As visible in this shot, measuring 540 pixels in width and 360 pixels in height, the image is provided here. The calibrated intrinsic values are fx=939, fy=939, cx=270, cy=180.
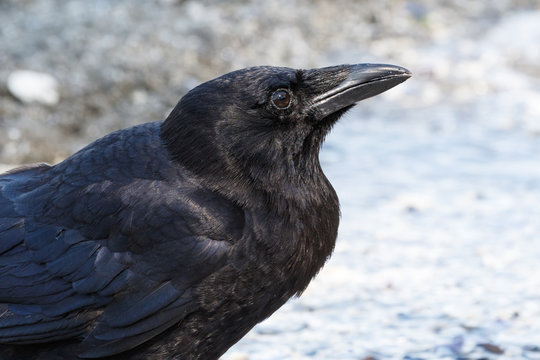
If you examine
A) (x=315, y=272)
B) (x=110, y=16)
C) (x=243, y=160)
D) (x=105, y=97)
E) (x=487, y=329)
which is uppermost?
(x=110, y=16)

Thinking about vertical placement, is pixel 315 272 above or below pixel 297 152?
below

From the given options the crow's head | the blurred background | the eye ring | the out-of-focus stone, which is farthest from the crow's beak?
the out-of-focus stone

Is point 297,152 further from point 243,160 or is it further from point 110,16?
point 110,16

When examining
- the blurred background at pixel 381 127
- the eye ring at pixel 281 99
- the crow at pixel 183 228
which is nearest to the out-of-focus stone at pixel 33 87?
the blurred background at pixel 381 127

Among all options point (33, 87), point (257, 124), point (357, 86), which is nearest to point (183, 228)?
point (257, 124)

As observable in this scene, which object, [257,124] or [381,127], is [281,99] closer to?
[257,124]

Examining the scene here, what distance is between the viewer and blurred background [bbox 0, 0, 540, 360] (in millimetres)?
4457

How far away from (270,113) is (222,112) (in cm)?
19

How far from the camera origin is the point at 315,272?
369 centimetres

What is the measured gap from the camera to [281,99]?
3635 millimetres

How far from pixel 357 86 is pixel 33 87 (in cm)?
355

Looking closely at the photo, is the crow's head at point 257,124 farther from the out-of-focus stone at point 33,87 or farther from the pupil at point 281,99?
the out-of-focus stone at point 33,87

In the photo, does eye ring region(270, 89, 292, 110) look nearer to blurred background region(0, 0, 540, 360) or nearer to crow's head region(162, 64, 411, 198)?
crow's head region(162, 64, 411, 198)

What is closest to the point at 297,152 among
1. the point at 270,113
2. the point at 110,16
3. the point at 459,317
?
the point at 270,113
